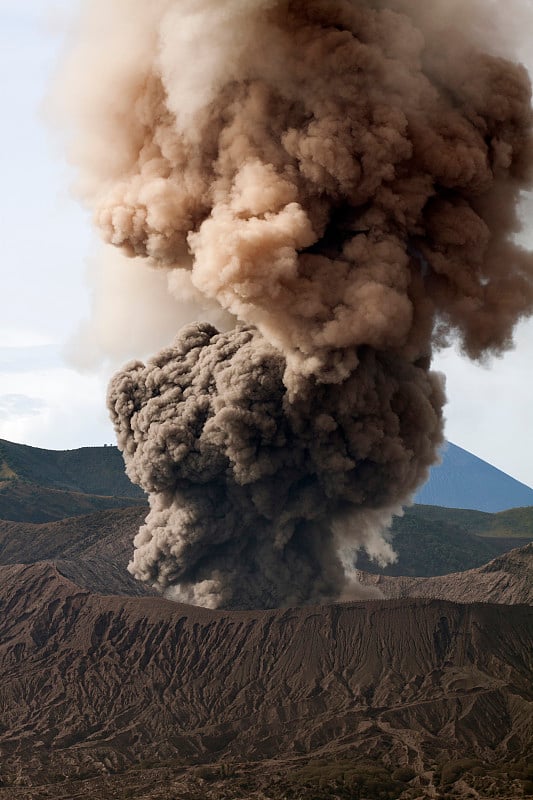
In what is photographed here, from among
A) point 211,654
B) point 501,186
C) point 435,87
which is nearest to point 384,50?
point 435,87

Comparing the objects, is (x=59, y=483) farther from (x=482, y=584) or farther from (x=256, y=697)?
(x=256, y=697)

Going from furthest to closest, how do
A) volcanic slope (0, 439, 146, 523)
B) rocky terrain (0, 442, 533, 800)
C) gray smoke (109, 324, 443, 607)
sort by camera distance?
1. volcanic slope (0, 439, 146, 523)
2. gray smoke (109, 324, 443, 607)
3. rocky terrain (0, 442, 533, 800)

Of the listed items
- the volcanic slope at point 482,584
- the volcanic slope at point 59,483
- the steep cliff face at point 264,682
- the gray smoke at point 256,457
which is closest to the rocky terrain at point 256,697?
the steep cliff face at point 264,682

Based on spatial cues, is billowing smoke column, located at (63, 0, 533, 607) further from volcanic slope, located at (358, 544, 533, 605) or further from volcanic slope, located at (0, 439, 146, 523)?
volcanic slope, located at (0, 439, 146, 523)

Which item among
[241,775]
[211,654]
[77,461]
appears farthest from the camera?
[77,461]

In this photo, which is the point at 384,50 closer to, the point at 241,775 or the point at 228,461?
the point at 228,461

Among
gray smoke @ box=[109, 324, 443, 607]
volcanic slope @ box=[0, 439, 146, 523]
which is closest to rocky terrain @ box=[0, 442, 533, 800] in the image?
gray smoke @ box=[109, 324, 443, 607]
